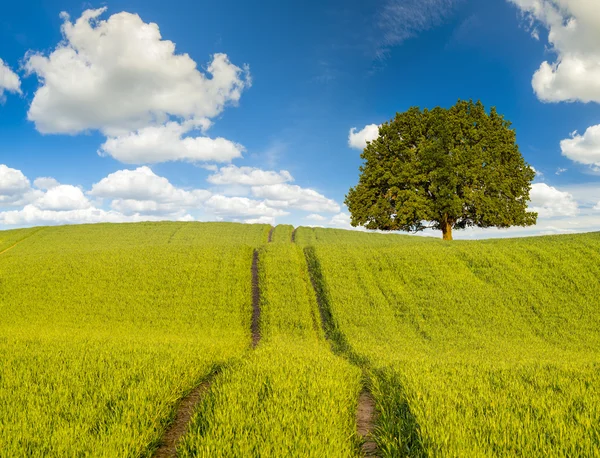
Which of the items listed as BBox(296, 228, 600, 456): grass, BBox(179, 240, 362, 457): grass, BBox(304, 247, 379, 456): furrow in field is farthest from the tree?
BBox(179, 240, 362, 457): grass

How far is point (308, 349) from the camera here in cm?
1414

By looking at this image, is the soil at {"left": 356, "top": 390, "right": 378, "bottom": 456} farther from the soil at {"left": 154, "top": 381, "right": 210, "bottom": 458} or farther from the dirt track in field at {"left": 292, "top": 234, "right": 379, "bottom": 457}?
the soil at {"left": 154, "top": 381, "right": 210, "bottom": 458}

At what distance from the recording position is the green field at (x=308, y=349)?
6020mm

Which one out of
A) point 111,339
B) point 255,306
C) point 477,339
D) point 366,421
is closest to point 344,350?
point 477,339

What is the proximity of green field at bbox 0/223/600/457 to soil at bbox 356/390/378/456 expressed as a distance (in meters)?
0.21

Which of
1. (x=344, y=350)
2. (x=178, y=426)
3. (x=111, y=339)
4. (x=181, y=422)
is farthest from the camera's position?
(x=344, y=350)

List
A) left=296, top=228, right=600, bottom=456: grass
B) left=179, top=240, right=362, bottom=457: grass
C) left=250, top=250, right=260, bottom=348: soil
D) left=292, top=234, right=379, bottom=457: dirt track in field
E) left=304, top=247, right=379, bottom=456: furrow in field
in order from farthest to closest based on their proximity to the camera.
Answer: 1. left=250, top=250, right=260, bottom=348: soil
2. left=304, top=247, right=379, bottom=456: furrow in field
3. left=292, top=234, right=379, bottom=457: dirt track in field
4. left=296, top=228, right=600, bottom=456: grass
5. left=179, top=240, right=362, bottom=457: grass

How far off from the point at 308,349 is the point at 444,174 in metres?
26.6

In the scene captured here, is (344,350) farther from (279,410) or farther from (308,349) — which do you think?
(279,410)

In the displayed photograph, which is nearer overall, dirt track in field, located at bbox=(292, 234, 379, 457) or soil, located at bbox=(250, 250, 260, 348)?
dirt track in field, located at bbox=(292, 234, 379, 457)

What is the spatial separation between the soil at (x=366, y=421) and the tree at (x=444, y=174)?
28052 mm

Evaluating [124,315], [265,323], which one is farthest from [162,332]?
[265,323]

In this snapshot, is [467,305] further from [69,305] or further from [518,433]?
[69,305]

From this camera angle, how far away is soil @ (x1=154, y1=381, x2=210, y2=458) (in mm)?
6398
